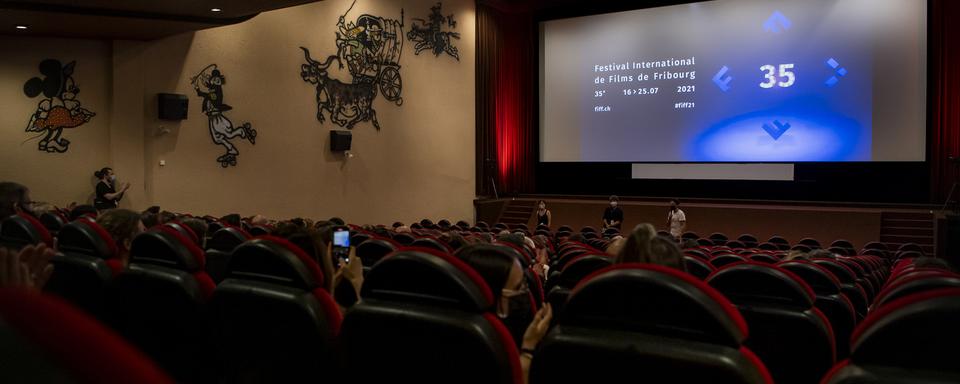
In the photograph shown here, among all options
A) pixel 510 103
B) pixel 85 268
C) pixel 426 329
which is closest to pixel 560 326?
pixel 426 329

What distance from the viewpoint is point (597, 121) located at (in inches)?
574

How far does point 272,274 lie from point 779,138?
41.7 ft

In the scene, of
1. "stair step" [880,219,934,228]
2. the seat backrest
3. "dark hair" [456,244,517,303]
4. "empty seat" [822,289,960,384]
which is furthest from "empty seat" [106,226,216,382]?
"stair step" [880,219,934,228]

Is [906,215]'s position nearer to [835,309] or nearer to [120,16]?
[835,309]

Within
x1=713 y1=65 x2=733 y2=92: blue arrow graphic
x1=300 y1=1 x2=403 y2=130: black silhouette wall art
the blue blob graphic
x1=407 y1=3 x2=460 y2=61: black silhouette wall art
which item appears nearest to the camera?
x1=300 y1=1 x2=403 y2=130: black silhouette wall art

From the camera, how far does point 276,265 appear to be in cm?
166

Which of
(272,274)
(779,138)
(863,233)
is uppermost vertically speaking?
(779,138)

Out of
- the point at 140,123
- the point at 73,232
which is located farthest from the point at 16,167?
the point at 73,232

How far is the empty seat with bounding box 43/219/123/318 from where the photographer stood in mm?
2070

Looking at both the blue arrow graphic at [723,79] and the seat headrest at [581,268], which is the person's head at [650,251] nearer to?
the seat headrest at [581,268]

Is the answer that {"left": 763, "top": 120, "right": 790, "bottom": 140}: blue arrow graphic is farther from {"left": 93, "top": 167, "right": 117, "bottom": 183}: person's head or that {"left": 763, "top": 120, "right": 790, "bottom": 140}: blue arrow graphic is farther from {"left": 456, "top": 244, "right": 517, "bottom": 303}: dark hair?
{"left": 456, "top": 244, "right": 517, "bottom": 303}: dark hair

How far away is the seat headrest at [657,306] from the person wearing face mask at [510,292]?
0.47 meters

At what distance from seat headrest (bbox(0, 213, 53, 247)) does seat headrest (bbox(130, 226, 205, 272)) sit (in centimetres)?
77

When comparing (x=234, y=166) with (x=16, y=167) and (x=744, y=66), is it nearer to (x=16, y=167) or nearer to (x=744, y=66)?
(x=16, y=167)
